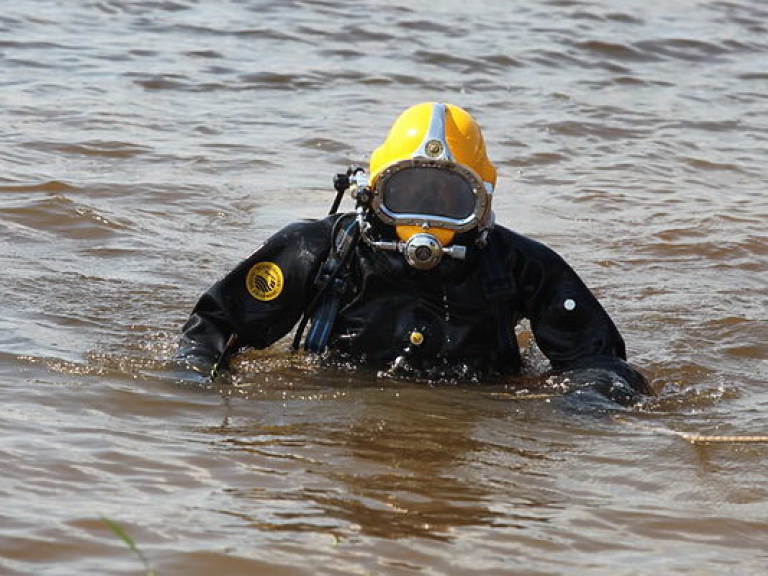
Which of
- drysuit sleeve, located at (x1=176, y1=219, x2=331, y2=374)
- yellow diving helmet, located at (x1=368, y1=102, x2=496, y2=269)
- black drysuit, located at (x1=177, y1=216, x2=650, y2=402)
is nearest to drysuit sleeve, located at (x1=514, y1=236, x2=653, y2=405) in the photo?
black drysuit, located at (x1=177, y1=216, x2=650, y2=402)

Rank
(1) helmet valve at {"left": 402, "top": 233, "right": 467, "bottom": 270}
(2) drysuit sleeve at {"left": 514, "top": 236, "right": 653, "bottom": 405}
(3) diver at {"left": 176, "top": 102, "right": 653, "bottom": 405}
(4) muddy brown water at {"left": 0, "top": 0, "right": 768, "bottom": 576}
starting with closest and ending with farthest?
(4) muddy brown water at {"left": 0, "top": 0, "right": 768, "bottom": 576} → (1) helmet valve at {"left": 402, "top": 233, "right": 467, "bottom": 270} → (3) diver at {"left": 176, "top": 102, "right": 653, "bottom": 405} → (2) drysuit sleeve at {"left": 514, "top": 236, "right": 653, "bottom": 405}

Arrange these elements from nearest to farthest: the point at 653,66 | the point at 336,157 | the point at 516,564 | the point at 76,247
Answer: the point at 516,564 → the point at 76,247 → the point at 336,157 → the point at 653,66

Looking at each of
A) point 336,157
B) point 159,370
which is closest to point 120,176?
point 336,157

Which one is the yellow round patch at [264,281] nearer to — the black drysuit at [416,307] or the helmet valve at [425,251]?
the black drysuit at [416,307]

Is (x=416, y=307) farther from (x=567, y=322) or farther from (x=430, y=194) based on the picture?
(x=567, y=322)

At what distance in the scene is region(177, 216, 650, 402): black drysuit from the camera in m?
5.05

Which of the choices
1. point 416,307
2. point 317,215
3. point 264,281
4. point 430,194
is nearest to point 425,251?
point 430,194

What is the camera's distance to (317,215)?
25.9ft

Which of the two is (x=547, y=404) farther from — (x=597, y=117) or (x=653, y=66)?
(x=653, y=66)

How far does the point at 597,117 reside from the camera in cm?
1069

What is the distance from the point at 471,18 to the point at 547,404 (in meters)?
9.47

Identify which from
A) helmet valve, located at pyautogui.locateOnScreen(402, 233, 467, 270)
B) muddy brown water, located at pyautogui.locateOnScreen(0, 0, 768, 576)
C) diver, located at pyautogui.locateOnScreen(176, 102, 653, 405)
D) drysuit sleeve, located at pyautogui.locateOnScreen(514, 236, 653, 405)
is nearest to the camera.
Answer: muddy brown water, located at pyautogui.locateOnScreen(0, 0, 768, 576)

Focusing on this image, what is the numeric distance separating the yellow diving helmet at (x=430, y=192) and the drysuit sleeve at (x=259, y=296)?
298 mm

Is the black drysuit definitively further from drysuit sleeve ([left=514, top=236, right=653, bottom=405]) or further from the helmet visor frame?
the helmet visor frame
